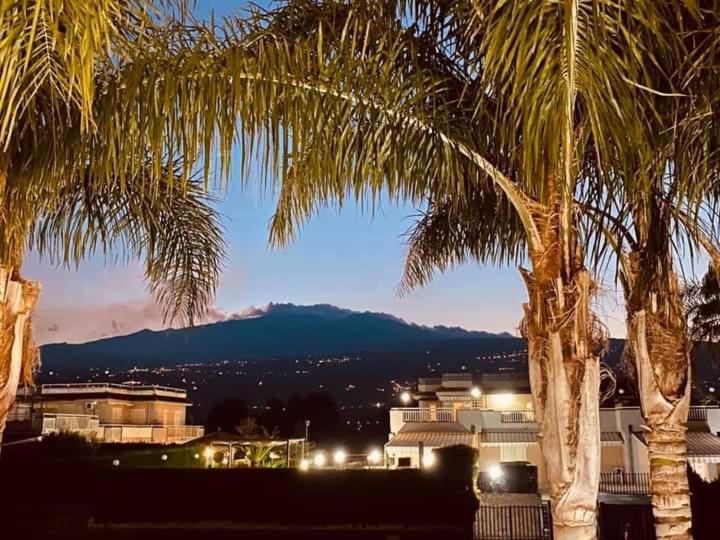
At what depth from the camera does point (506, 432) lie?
2678 cm

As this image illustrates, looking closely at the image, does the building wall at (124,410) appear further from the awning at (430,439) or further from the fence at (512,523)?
the fence at (512,523)

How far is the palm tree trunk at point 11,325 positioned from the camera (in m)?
4.24

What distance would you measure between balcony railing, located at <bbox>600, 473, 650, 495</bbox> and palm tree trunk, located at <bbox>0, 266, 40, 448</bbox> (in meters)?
20.3

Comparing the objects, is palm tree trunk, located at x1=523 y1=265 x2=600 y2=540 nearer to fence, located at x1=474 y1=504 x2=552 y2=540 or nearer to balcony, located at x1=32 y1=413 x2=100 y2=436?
fence, located at x1=474 y1=504 x2=552 y2=540

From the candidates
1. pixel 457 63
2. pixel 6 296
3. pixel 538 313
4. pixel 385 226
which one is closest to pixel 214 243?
pixel 385 226

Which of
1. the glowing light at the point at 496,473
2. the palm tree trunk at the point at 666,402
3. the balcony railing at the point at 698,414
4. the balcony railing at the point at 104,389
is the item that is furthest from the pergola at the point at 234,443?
the palm tree trunk at the point at 666,402

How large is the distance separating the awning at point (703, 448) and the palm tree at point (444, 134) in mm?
17886

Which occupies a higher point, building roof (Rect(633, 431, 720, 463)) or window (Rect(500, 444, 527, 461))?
building roof (Rect(633, 431, 720, 463))

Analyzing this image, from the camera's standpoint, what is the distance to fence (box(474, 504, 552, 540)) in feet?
43.4

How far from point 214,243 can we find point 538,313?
3.59m

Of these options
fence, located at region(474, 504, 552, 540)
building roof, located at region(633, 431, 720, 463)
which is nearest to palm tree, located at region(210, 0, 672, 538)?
fence, located at region(474, 504, 552, 540)

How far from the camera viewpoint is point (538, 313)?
429 centimetres

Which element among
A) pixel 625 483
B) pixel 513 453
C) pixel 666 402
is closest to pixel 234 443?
pixel 513 453

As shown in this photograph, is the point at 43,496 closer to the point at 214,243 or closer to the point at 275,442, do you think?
the point at 275,442
